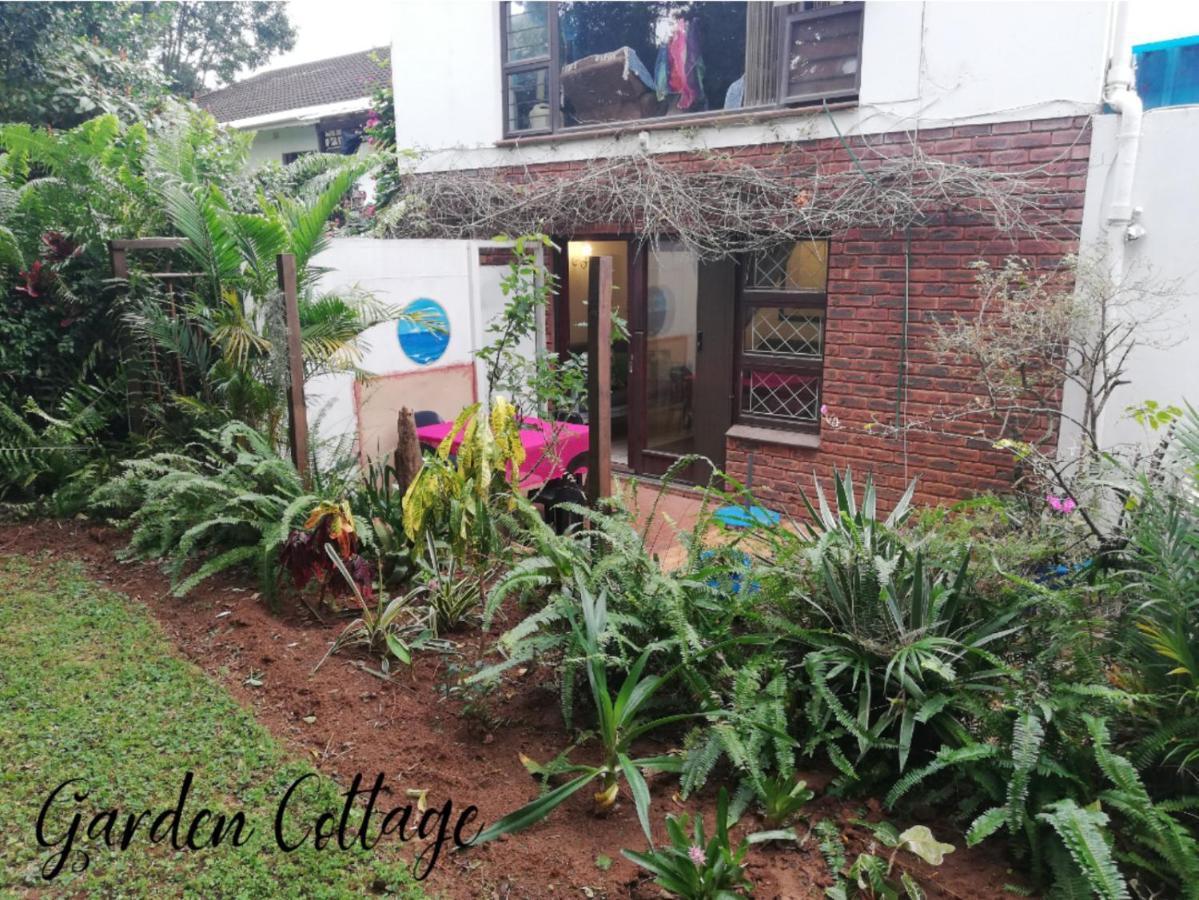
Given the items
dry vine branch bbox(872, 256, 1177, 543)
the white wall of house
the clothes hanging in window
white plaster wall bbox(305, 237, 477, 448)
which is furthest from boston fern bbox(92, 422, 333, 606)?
the clothes hanging in window

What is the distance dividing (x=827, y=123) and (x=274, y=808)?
5.49m

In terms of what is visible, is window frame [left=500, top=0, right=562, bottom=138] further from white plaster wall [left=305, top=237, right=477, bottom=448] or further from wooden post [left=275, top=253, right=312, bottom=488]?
wooden post [left=275, top=253, right=312, bottom=488]

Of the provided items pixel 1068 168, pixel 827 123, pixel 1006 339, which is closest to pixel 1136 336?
pixel 1006 339

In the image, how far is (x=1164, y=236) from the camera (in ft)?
16.0

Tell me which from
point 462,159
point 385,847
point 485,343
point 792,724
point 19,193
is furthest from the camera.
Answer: point 462,159

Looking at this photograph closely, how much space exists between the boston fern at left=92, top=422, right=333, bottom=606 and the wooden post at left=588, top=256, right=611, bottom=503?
1.41 metres

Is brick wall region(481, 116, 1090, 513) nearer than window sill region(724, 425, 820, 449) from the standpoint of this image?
Yes

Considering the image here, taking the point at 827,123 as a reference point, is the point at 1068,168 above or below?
below

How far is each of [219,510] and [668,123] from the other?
178 inches

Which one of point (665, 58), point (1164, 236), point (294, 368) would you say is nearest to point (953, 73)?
point (1164, 236)

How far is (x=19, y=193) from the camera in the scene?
5891 mm

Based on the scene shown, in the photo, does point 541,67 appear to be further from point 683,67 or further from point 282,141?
point 282,141

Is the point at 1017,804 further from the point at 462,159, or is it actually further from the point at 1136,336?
the point at 462,159

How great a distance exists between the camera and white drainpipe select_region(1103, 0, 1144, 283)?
480 centimetres
